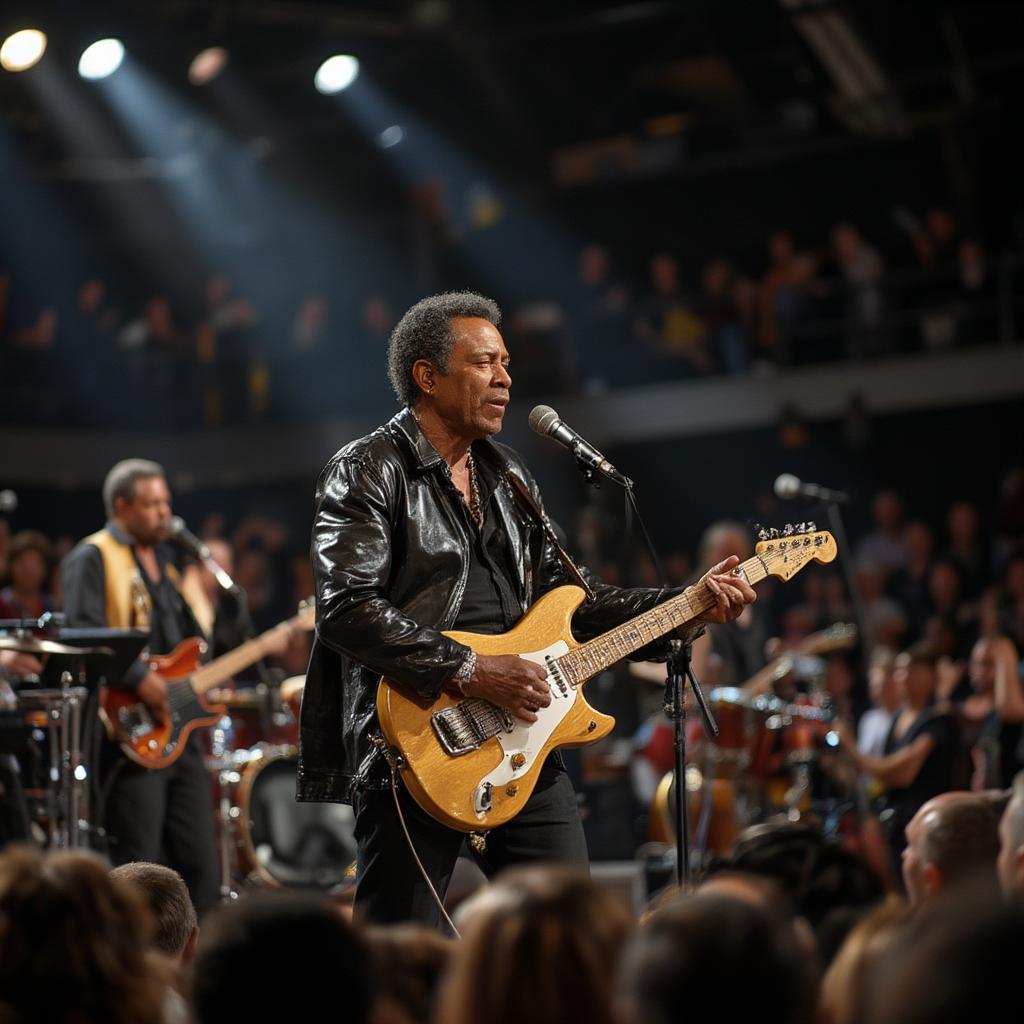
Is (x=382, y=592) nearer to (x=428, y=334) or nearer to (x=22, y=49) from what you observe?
(x=428, y=334)

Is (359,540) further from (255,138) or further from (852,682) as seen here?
(255,138)

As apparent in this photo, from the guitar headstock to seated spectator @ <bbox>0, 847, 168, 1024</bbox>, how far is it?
97.5 inches

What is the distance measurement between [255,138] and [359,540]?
14.9 m

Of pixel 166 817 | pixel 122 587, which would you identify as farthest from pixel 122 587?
pixel 166 817

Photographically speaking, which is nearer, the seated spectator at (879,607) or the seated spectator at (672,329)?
the seated spectator at (879,607)

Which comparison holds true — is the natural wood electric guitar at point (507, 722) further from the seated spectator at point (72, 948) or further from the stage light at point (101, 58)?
the stage light at point (101, 58)

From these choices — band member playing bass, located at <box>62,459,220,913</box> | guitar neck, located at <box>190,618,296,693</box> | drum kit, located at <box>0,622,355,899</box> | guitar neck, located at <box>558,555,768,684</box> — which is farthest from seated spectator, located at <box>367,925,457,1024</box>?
guitar neck, located at <box>190,618,296,693</box>

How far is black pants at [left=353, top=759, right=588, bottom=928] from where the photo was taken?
3.95 meters

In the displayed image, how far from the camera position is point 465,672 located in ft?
12.9

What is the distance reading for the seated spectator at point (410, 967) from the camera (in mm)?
2326

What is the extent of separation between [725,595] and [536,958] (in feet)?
7.58

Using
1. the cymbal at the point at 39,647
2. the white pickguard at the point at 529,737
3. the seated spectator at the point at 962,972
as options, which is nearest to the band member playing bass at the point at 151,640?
the cymbal at the point at 39,647

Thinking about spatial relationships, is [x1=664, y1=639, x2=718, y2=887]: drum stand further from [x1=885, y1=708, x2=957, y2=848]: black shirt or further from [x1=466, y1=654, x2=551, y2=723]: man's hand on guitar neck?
[x1=885, y1=708, x2=957, y2=848]: black shirt

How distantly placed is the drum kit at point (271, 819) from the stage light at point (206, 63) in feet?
21.4
